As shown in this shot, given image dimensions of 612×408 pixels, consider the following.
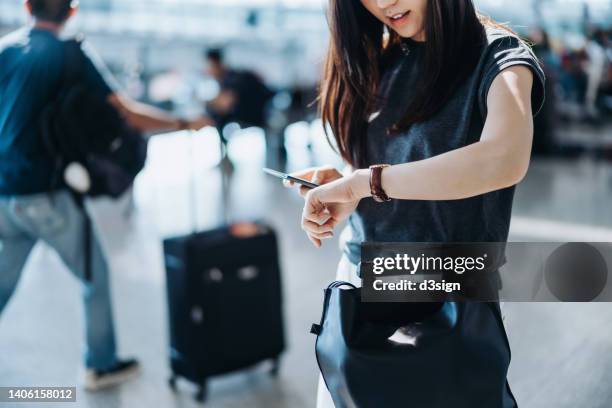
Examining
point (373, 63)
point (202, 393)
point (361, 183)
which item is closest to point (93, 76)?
point (202, 393)

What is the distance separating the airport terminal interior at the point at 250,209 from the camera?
3119mm

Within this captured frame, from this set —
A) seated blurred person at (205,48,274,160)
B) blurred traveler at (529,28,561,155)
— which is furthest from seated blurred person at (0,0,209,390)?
blurred traveler at (529,28,561,155)

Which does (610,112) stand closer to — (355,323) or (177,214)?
(177,214)

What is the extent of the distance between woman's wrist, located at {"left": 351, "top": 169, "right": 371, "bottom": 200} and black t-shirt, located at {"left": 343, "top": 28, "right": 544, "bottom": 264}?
0.56 feet

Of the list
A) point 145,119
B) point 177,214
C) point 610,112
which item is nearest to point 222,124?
point 177,214

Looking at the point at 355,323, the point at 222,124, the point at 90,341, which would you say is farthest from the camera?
the point at 222,124

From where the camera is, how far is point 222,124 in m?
7.37

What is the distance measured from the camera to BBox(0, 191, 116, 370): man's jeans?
8.81 feet

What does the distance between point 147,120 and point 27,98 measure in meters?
0.48

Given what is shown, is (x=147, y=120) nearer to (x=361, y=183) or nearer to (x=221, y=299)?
(x=221, y=299)

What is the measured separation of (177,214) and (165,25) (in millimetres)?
4933

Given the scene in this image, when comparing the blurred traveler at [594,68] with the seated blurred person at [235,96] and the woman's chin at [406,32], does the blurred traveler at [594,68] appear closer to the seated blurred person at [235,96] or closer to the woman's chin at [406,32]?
the seated blurred person at [235,96]

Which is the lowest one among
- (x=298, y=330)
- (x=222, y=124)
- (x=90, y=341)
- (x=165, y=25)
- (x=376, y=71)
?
(x=298, y=330)

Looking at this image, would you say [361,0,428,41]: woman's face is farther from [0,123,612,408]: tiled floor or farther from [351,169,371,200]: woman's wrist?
[0,123,612,408]: tiled floor
